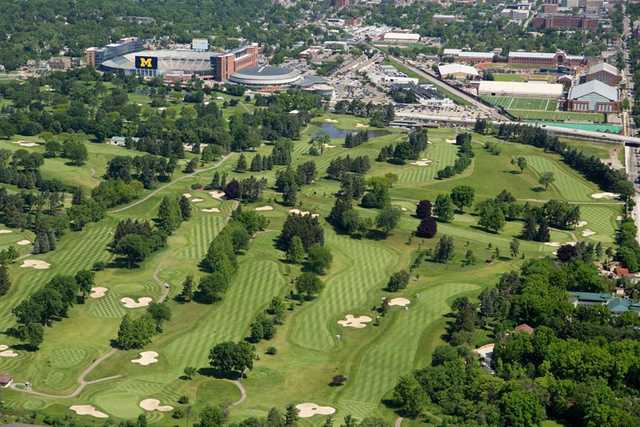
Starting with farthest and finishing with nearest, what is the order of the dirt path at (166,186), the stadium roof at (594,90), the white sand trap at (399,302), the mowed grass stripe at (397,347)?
the stadium roof at (594,90) < the dirt path at (166,186) < the white sand trap at (399,302) < the mowed grass stripe at (397,347)

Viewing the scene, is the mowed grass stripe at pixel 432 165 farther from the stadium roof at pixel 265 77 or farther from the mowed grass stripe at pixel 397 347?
the stadium roof at pixel 265 77

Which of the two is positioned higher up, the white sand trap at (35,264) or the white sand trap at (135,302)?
the white sand trap at (35,264)

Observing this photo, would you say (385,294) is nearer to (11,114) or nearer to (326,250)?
(326,250)

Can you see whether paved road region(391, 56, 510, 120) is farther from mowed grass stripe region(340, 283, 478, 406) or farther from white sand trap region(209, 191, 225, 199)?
mowed grass stripe region(340, 283, 478, 406)

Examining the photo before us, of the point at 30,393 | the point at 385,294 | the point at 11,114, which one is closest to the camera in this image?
the point at 30,393

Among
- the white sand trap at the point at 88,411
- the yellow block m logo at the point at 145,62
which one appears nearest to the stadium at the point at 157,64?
the yellow block m logo at the point at 145,62

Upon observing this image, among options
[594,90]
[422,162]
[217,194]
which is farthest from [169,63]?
[217,194]

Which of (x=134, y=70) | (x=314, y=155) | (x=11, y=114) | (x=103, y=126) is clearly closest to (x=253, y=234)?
(x=314, y=155)

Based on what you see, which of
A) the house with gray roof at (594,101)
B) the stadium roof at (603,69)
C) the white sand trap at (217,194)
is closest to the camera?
the white sand trap at (217,194)

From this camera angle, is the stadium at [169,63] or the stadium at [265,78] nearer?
the stadium at [265,78]
